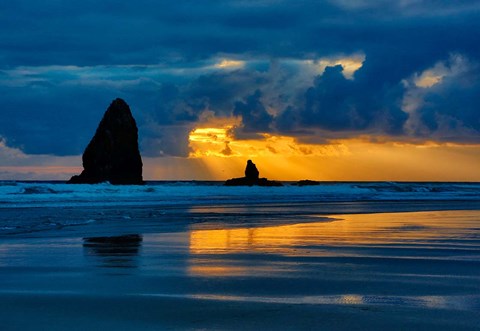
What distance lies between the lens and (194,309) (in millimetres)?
6504

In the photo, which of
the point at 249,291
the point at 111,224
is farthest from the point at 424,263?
the point at 111,224

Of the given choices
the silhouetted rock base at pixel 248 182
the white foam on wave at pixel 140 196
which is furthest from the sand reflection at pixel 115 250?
the silhouetted rock base at pixel 248 182

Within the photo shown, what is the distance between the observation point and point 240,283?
809 centimetres

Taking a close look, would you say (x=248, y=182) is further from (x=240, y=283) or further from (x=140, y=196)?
(x=240, y=283)

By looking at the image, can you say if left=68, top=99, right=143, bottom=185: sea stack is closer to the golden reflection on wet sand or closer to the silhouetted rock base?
the silhouetted rock base

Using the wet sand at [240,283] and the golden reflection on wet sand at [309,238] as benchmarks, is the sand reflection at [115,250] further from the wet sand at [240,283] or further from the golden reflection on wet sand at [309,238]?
the golden reflection on wet sand at [309,238]

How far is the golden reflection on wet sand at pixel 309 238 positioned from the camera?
1150 cm

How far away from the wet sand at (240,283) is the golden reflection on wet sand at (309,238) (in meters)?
0.04

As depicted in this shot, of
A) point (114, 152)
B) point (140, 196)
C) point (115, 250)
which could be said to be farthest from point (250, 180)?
point (115, 250)

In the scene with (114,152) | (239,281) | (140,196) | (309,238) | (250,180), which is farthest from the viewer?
(250,180)

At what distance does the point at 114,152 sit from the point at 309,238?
64791 mm

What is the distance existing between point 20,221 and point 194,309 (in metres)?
14.6

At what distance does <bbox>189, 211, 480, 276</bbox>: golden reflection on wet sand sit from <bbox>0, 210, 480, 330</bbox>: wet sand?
4 centimetres

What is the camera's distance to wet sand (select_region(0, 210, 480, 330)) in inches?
238
